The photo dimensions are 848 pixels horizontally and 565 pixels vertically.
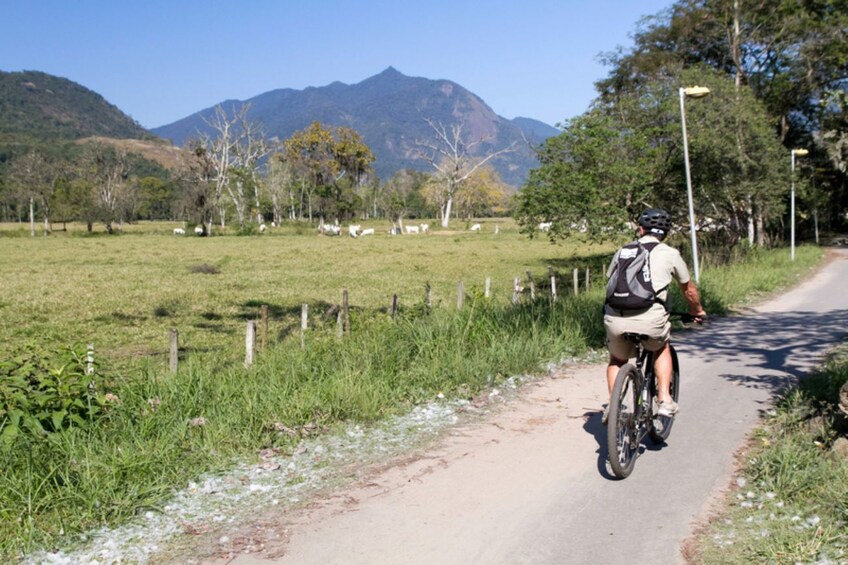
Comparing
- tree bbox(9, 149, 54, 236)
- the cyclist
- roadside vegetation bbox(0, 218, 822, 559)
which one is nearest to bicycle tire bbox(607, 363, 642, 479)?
the cyclist

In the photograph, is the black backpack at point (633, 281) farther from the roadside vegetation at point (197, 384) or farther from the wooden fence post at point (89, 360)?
the wooden fence post at point (89, 360)

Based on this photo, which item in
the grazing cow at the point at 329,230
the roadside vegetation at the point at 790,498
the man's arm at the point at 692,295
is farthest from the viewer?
the grazing cow at the point at 329,230

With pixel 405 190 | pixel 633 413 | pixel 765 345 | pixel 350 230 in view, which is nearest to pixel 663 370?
pixel 633 413

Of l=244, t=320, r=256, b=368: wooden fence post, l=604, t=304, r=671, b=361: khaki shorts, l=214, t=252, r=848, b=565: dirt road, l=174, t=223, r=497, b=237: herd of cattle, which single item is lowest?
A: l=214, t=252, r=848, b=565: dirt road

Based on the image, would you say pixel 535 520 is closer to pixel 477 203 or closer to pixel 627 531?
pixel 627 531

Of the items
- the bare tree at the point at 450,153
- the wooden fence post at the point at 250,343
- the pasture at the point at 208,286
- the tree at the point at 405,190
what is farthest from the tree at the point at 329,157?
the wooden fence post at the point at 250,343

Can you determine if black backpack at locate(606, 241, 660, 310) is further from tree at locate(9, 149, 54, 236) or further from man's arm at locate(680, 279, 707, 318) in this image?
tree at locate(9, 149, 54, 236)

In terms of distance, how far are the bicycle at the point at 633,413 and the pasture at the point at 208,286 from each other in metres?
5.08

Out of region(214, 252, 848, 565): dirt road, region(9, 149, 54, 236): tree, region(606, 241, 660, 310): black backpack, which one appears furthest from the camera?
region(9, 149, 54, 236): tree

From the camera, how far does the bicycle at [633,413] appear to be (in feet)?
16.9

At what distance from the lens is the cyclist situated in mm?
5469

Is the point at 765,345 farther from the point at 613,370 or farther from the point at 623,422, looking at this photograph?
the point at 623,422

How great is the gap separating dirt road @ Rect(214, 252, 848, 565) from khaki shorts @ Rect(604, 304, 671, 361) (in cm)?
92

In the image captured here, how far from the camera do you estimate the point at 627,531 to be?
14.8ft
